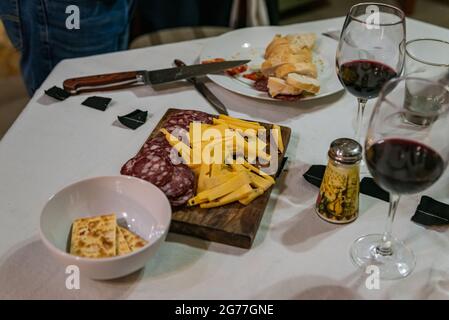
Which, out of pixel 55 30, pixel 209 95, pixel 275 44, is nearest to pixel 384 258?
pixel 209 95

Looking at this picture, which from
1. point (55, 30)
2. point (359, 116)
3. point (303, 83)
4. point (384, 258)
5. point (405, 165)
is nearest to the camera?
point (405, 165)

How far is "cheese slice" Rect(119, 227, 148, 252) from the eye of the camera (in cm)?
79

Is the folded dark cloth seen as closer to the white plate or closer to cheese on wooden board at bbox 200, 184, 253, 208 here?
cheese on wooden board at bbox 200, 184, 253, 208

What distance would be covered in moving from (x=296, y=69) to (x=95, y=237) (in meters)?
0.64

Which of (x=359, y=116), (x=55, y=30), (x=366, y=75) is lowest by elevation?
(x=55, y=30)

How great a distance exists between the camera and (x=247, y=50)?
4.61 ft

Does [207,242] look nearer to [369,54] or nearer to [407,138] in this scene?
[407,138]

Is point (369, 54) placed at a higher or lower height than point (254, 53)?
higher

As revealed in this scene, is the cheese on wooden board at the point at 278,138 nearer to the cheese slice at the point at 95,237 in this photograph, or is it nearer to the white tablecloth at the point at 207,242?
the white tablecloth at the point at 207,242

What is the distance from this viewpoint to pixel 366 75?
955 mm

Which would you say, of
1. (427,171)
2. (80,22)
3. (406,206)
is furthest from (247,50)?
(427,171)

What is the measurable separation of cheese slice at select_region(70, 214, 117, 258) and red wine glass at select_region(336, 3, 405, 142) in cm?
49

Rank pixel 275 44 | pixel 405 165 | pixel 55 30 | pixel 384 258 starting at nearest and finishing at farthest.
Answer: pixel 405 165, pixel 384 258, pixel 275 44, pixel 55 30
